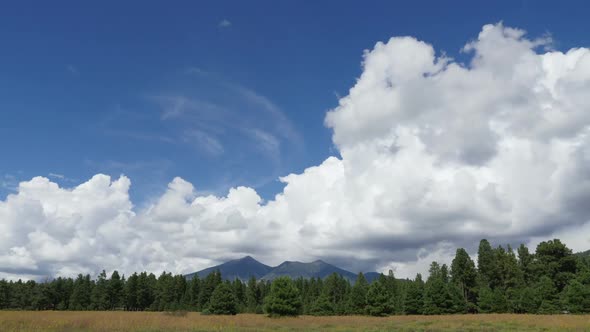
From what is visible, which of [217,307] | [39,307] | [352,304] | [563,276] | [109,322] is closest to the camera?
[109,322]

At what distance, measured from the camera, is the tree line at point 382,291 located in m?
62.9

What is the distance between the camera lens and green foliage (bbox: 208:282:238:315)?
68.1 metres

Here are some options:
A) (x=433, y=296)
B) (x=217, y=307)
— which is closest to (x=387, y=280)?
(x=433, y=296)

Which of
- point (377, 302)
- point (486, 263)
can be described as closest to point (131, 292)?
point (377, 302)

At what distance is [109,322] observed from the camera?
2770 cm

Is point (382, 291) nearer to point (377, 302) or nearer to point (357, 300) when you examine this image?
point (377, 302)

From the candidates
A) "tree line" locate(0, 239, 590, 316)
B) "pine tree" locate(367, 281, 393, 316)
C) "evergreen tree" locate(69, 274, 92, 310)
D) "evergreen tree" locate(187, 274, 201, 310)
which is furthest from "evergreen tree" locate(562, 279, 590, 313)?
"evergreen tree" locate(69, 274, 92, 310)

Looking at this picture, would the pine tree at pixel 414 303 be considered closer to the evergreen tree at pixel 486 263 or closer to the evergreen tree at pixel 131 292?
the evergreen tree at pixel 486 263

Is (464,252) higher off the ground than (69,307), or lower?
higher

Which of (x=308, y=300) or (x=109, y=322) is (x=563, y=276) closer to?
(x=308, y=300)

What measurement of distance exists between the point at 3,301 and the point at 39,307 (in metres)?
12.0

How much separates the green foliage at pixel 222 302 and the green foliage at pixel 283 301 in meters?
12.5

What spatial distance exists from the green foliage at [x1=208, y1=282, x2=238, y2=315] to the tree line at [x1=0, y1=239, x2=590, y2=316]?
0.16 m

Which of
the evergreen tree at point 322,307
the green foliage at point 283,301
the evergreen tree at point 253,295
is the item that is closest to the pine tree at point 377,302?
the green foliage at point 283,301
